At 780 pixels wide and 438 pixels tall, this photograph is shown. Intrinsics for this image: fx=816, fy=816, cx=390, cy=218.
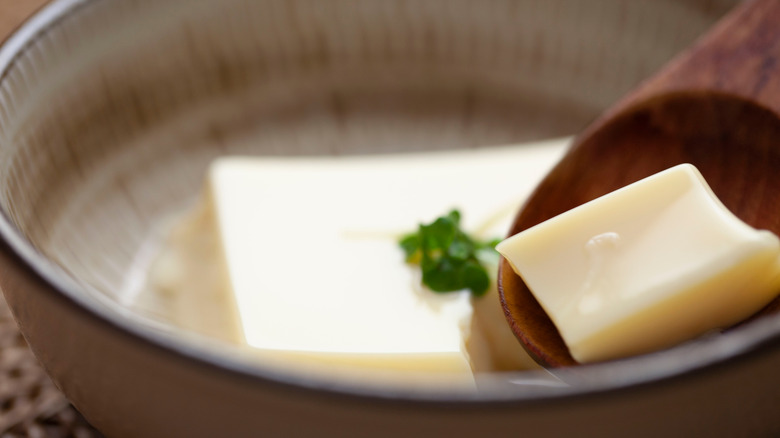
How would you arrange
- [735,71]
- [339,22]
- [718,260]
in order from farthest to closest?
1. [339,22]
2. [735,71]
3. [718,260]

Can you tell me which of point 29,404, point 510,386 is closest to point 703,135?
point 510,386

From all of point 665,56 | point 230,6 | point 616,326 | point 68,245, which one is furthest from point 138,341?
point 665,56

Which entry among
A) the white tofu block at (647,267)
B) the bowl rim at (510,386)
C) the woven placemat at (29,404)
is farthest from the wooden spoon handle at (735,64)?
the woven placemat at (29,404)

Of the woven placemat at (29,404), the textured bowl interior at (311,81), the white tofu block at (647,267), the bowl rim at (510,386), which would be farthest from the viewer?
the textured bowl interior at (311,81)

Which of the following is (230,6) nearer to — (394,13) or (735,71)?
(394,13)

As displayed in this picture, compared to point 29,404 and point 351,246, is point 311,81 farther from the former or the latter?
point 29,404

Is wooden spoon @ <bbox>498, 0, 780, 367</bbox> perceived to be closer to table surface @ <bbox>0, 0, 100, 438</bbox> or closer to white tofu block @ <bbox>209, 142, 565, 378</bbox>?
white tofu block @ <bbox>209, 142, 565, 378</bbox>

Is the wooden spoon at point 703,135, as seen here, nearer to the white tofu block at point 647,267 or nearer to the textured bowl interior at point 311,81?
the white tofu block at point 647,267
